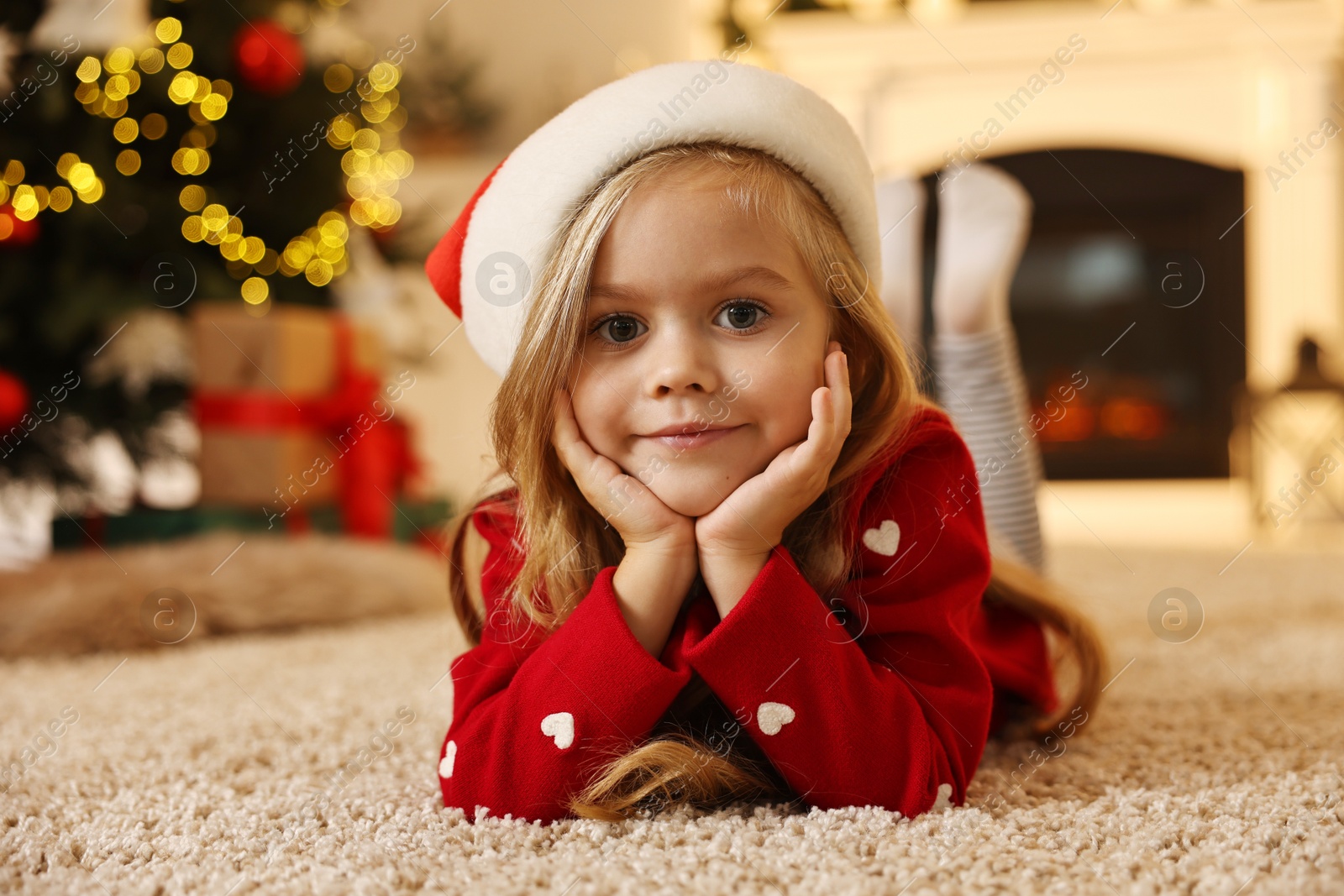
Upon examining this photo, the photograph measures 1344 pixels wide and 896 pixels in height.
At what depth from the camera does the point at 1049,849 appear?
1.73ft

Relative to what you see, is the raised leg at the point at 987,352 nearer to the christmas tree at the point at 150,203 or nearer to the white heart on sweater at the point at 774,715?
the white heart on sweater at the point at 774,715

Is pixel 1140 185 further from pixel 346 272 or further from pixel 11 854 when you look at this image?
pixel 11 854

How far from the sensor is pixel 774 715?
575 millimetres

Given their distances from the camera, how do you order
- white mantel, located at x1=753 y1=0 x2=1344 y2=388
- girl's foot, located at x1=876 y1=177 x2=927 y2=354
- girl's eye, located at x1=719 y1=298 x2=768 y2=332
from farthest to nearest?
white mantel, located at x1=753 y1=0 x2=1344 y2=388 → girl's foot, located at x1=876 y1=177 x2=927 y2=354 → girl's eye, located at x1=719 y1=298 x2=768 y2=332

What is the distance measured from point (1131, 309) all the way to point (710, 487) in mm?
3254

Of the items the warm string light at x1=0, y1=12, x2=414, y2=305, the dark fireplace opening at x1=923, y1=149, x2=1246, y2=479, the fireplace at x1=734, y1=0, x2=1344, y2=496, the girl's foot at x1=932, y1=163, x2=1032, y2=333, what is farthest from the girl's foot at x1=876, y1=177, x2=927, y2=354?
the dark fireplace opening at x1=923, y1=149, x2=1246, y2=479

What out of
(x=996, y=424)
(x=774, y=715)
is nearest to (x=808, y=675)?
(x=774, y=715)

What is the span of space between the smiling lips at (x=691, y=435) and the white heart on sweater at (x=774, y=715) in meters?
0.15

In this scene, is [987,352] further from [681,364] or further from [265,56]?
[265,56]

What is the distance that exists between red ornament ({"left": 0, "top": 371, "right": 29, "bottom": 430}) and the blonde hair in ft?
3.19

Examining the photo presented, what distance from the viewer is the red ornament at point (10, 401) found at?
Answer: 4.44 ft

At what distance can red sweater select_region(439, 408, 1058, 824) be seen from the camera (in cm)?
58

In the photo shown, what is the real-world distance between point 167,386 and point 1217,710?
1.50 meters

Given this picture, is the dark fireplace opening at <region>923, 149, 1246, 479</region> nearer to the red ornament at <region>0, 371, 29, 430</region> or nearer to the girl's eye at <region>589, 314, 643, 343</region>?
the red ornament at <region>0, 371, 29, 430</region>
